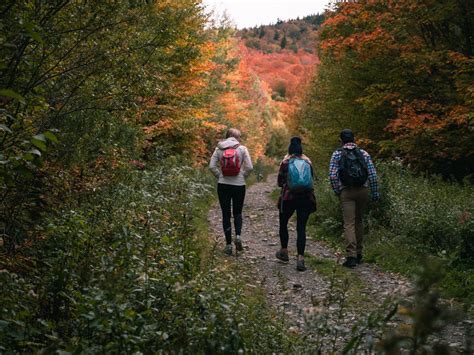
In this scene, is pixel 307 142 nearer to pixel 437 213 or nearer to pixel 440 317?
pixel 437 213

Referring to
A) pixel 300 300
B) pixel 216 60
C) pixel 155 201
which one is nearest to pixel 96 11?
pixel 155 201

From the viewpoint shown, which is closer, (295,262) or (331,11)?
(295,262)

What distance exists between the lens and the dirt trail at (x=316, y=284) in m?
4.31

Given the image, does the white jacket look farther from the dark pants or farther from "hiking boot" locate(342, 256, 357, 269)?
"hiking boot" locate(342, 256, 357, 269)

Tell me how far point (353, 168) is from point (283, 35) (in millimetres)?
142051

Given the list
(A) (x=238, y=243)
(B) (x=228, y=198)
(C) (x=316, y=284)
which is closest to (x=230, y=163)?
(B) (x=228, y=198)

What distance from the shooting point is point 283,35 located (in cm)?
14150

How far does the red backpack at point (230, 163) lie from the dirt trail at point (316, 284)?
5.05 ft

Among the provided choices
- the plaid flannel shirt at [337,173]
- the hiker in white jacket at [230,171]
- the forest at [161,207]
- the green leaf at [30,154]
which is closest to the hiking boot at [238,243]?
the hiker in white jacket at [230,171]

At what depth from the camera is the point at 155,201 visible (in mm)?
7062

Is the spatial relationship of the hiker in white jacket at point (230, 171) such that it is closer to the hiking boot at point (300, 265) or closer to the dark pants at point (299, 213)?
the dark pants at point (299, 213)

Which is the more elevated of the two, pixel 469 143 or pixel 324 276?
pixel 469 143

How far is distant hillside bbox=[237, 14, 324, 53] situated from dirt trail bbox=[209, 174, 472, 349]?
12185 centimetres

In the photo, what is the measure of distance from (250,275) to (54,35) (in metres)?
4.53
